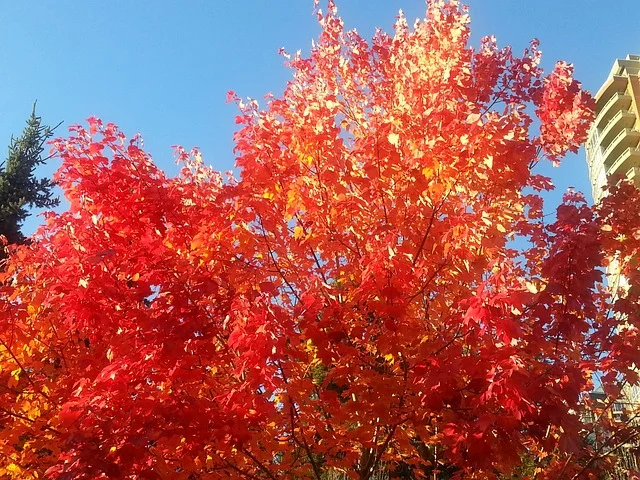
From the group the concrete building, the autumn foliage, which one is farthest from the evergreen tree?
the concrete building

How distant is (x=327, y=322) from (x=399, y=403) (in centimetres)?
97

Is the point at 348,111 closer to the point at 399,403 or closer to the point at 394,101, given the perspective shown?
the point at 394,101

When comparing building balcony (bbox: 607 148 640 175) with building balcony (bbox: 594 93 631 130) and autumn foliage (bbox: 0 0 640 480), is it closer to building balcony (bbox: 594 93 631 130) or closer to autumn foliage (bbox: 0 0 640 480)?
building balcony (bbox: 594 93 631 130)

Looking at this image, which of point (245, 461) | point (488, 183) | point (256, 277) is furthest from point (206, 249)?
point (488, 183)

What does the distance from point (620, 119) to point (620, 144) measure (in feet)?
7.07

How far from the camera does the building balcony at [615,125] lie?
47594 mm

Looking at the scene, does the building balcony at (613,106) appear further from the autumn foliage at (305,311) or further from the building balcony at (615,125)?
the autumn foliage at (305,311)

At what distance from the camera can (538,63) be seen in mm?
7977

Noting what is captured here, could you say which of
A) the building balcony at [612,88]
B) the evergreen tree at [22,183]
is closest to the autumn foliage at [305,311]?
the evergreen tree at [22,183]

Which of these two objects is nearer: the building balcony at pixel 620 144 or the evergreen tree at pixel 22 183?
the evergreen tree at pixel 22 183

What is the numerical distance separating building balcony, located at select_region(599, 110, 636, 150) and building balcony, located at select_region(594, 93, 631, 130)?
49 centimetres

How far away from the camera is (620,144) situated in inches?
1895

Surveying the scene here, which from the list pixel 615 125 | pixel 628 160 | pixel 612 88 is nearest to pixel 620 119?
pixel 615 125

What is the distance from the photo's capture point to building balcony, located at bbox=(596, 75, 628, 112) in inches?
1911
